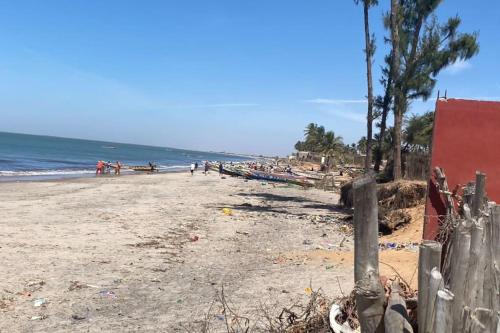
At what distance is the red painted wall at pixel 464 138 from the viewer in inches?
303

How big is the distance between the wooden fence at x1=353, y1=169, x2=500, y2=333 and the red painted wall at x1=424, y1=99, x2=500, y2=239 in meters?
4.63

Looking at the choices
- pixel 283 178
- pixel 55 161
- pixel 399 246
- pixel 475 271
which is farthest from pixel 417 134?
pixel 55 161

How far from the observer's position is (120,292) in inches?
322

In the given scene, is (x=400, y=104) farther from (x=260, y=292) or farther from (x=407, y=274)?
(x=260, y=292)

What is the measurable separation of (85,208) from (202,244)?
24.5ft

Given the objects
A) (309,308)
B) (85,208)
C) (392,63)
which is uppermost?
(392,63)

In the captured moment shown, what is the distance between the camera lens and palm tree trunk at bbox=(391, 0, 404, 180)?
1986cm

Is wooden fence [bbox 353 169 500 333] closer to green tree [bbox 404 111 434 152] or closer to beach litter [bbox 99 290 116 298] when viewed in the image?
beach litter [bbox 99 290 116 298]

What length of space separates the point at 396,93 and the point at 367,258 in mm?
17881

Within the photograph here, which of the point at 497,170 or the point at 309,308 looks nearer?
the point at 309,308

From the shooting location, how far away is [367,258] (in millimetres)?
3043

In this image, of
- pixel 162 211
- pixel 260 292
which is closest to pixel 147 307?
pixel 260 292

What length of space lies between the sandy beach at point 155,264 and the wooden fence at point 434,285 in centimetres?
200

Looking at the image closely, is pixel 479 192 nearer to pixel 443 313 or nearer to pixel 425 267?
pixel 425 267
